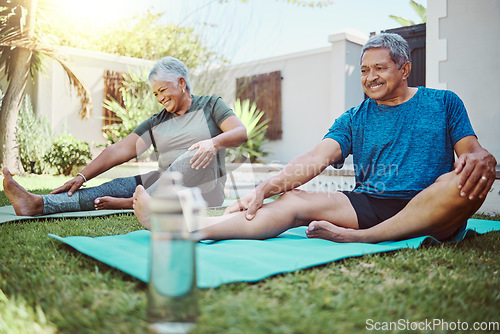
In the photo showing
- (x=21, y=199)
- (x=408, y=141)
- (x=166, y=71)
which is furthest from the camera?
(x=166, y=71)

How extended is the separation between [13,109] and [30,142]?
0.69 metres

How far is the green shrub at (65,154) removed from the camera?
7.70m

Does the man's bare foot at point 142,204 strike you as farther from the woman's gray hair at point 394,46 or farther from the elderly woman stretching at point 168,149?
the woman's gray hair at point 394,46

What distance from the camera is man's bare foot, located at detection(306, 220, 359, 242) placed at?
2.10m

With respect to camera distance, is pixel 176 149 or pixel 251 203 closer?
pixel 251 203

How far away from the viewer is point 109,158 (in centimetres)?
323

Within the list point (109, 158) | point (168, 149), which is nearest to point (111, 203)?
point (109, 158)

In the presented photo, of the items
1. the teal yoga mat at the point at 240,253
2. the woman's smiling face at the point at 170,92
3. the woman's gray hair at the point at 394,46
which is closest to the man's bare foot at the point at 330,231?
the teal yoga mat at the point at 240,253

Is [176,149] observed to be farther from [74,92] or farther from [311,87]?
[74,92]

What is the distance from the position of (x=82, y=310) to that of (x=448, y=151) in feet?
6.18

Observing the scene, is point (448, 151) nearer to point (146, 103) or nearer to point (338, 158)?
point (338, 158)

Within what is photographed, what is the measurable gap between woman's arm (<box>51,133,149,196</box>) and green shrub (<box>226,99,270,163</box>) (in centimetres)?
455

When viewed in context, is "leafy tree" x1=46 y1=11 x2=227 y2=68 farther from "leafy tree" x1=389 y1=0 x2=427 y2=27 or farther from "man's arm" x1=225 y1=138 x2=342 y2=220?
"man's arm" x1=225 y1=138 x2=342 y2=220

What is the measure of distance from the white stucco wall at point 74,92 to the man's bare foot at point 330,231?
7078mm
